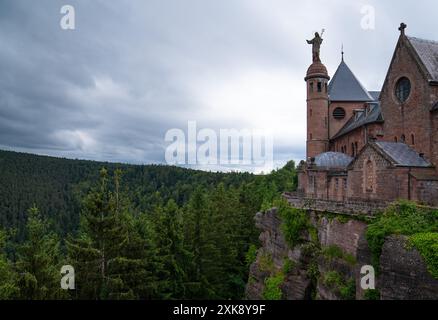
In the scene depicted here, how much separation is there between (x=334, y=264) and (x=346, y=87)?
97.3 feet

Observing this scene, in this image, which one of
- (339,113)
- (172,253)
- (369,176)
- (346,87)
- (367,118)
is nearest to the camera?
(369,176)

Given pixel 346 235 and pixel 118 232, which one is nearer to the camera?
pixel 346 235

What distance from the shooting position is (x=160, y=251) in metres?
30.9

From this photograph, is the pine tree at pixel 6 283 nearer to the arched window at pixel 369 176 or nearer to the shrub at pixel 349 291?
the shrub at pixel 349 291

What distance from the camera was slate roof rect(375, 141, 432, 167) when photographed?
23.3m

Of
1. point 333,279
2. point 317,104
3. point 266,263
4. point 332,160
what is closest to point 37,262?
point 266,263

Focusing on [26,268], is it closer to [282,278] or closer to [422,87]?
[282,278]

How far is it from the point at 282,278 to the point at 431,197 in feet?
39.6

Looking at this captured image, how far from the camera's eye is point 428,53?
87.2ft

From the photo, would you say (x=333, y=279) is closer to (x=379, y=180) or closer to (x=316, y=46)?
(x=379, y=180)

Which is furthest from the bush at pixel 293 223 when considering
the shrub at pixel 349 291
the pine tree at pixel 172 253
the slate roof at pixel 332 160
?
the pine tree at pixel 172 253

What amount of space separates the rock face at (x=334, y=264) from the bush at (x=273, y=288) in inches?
16.4

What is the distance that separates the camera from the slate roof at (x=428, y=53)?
25125 millimetres
